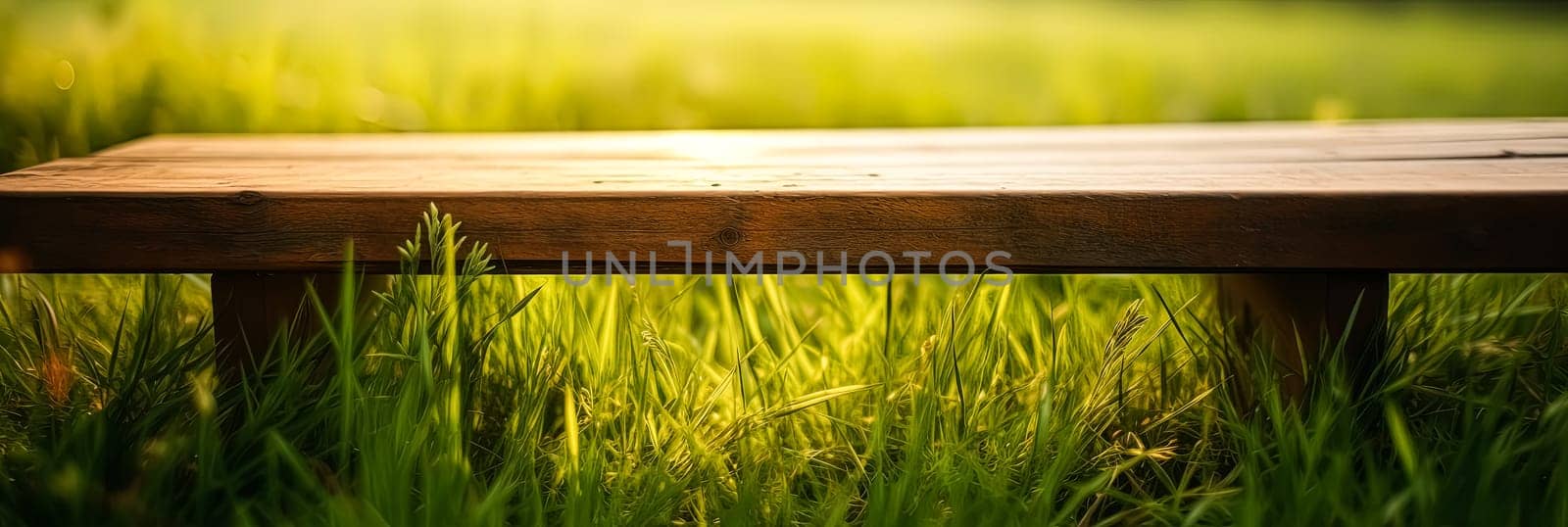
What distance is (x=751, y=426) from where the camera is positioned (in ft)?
4.29

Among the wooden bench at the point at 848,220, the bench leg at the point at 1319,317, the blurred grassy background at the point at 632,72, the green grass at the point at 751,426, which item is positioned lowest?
the green grass at the point at 751,426

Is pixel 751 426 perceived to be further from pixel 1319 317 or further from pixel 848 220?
pixel 1319 317


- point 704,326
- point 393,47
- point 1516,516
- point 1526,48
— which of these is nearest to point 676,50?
point 393,47

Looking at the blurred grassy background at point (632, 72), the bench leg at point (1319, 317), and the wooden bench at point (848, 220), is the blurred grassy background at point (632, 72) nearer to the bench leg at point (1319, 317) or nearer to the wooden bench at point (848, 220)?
the wooden bench at point (848, 220)

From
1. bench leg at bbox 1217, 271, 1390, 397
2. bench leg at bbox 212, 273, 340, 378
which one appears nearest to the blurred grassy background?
bench leg at bbox 212, 273, 340, 378

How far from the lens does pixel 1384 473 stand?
1.23m

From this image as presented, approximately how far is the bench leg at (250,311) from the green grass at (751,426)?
3 centimetres

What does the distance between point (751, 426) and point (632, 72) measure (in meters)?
2.56

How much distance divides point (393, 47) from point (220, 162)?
2439mm

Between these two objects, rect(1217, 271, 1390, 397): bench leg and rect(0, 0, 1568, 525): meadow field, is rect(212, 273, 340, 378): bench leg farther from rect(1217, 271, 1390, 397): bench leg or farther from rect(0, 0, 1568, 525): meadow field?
rect(1217, 271, 1390, 397): bench leg

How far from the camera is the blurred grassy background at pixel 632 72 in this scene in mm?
3088

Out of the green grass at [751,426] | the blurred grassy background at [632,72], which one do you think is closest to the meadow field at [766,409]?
the green grass at [751,426]

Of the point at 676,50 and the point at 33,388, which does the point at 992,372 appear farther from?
the point at 676,50

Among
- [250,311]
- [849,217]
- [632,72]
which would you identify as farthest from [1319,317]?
[632,72]
